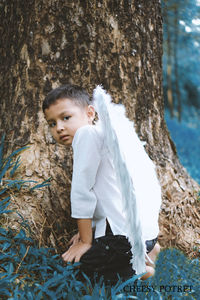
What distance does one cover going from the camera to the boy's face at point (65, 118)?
5.89 ft

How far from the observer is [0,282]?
1363 mm

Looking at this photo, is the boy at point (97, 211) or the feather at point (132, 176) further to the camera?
the boy at point (97, 211)

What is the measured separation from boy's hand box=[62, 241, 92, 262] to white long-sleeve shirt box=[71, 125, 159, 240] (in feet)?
0.28

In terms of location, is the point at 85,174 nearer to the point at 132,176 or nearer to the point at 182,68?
the point at 132,176

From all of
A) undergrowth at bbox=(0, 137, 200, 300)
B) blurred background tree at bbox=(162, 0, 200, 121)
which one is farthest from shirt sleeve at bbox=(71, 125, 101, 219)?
blurred background tree at bbox=(162, 0, 200, 121)

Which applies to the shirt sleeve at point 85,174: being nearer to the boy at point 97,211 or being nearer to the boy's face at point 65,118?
the boy at point 97,211

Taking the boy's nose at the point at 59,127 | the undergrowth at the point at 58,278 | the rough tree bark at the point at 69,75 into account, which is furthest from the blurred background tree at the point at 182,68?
the undergrowth at the point at 58,278

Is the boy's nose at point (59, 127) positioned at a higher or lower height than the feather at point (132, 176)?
higher

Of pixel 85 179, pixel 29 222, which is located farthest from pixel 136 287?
pixel 29 222

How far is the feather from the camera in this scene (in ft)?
4.40

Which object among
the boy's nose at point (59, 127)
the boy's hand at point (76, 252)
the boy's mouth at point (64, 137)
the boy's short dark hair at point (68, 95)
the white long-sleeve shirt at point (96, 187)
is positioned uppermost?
the boy's short dark hair at point (68, 95)

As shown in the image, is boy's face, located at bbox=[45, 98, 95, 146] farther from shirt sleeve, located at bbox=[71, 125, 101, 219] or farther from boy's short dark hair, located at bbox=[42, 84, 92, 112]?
shirt sleeve, located at bbox=[71, 125, 101, 219]

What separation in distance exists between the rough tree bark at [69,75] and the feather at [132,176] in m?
0.60

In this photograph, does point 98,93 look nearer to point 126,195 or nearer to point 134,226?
point 126,195
